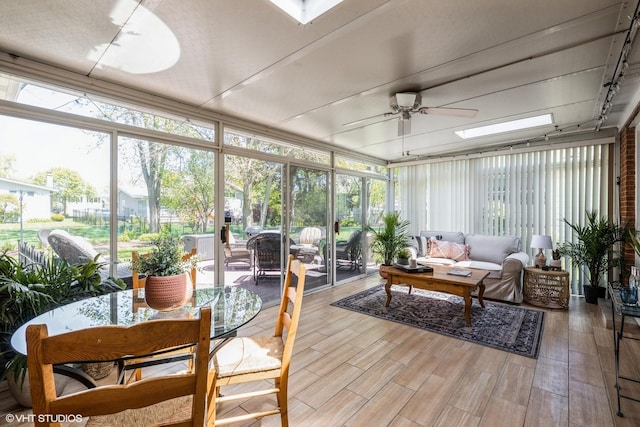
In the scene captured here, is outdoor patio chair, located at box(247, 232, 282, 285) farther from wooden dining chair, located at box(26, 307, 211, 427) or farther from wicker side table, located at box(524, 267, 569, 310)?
wicker side table, located at box(524, 267, 569, 310)

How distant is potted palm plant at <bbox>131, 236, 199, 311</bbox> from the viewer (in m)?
1.60

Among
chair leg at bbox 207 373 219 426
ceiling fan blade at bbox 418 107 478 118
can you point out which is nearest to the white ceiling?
ceiling fan blade at bbox 418 107 478 118

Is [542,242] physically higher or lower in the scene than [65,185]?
lower

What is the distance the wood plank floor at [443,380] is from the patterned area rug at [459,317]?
0.14 meters

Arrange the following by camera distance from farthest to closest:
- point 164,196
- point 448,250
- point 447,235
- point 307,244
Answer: point 447,235
point 448,250
point 307,244
point 164,196

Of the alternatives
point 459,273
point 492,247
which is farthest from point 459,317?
point 492,247

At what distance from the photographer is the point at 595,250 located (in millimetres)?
3799

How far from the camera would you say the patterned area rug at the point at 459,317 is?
2.88m

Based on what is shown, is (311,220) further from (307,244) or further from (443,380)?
(443,380)

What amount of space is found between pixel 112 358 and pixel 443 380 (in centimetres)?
226

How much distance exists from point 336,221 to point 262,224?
1.67 m

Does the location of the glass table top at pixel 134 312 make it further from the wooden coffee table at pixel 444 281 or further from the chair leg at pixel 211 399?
the wooden coffee table at pixel 444 281

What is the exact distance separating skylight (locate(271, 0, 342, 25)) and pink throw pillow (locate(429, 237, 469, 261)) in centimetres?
438

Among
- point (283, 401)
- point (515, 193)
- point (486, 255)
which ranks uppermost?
point (515, 193)
